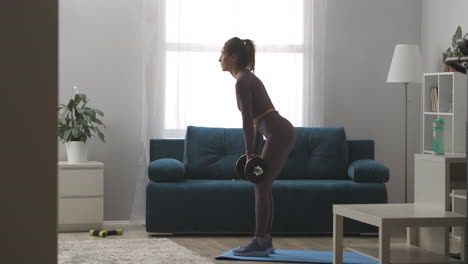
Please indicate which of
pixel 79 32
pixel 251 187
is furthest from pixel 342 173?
pixel 79 32

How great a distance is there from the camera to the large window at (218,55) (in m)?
6.70

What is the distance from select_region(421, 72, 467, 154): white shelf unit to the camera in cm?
576

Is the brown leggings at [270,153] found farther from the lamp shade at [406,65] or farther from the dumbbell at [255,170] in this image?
the lamp shade at [406,65]

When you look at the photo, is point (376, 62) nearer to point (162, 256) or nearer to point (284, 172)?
point (284, 172)

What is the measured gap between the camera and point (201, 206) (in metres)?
5.89

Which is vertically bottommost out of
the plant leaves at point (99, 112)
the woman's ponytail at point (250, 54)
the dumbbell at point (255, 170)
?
the dumbbell at point (255, 170)

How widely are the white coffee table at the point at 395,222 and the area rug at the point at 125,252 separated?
1031 mm

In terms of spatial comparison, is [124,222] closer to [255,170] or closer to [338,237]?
[255,170]

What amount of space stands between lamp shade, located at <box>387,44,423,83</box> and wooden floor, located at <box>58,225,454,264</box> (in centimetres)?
132

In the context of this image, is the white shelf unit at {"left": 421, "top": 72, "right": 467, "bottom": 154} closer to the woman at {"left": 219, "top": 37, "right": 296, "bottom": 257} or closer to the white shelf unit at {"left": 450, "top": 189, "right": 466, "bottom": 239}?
the white shelf unit at {"left": 450, "top": 189, "right": 466, "bottom": 239}

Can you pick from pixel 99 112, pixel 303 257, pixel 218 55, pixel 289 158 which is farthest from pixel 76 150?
pixel 303 257

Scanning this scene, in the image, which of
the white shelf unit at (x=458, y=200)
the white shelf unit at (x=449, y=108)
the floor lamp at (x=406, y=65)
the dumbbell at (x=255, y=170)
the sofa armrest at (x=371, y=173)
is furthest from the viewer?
the floor lamp at (x=406, y=65)

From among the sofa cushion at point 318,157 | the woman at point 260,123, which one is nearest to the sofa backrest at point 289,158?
the sofa cushion at point 318,157

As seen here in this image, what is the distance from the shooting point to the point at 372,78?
7.09m
